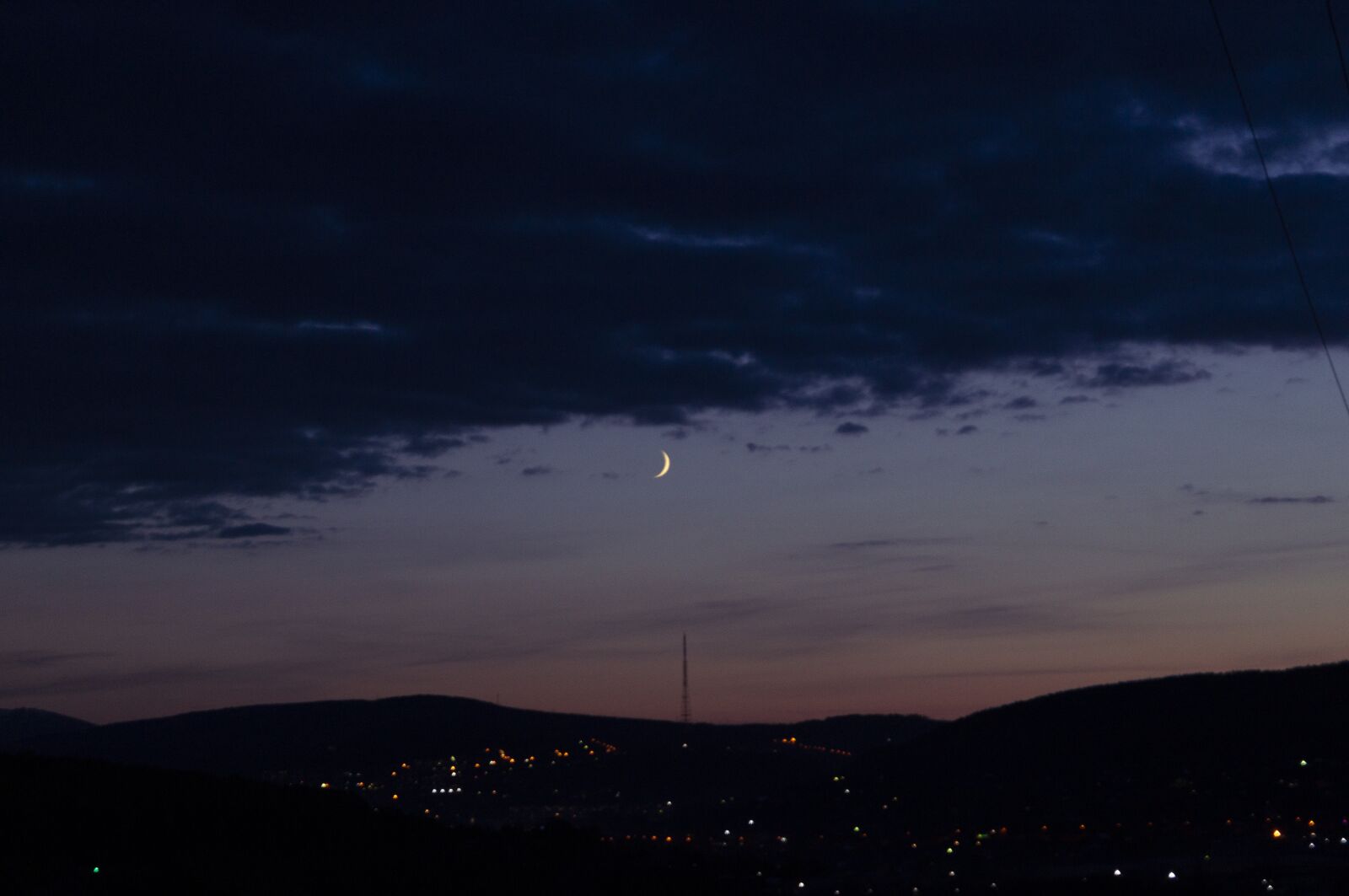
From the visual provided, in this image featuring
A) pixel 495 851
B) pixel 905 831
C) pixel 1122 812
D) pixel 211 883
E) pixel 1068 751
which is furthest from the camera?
pixel 1068 751

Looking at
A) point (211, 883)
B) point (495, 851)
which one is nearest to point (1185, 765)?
point (495, 851)

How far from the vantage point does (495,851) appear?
96.2 meters

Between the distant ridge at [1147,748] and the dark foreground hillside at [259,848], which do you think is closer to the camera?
the dark foreground hillside at [259,848]

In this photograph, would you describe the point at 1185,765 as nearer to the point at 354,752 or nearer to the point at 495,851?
the point at 495,851

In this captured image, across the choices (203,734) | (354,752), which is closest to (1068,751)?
(354,752)

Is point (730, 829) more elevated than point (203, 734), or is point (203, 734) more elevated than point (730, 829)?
point (203, 734)

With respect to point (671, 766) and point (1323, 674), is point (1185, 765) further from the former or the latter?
point (671, 766)

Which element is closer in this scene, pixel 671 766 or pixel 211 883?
pixel 211 883

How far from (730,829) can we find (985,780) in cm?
2509

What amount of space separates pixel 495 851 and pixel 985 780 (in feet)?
192

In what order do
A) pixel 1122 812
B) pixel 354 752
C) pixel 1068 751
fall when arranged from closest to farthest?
pixel 1122 812
pixel 1068 751
pixel 354 752

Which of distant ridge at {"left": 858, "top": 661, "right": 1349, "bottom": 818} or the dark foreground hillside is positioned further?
distant ridge at {"left": 858, "top": 661, "right": 1349, "bottom": 818}

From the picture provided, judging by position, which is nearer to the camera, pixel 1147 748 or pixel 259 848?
Answer: pixel 259 848

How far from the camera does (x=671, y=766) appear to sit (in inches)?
6969
